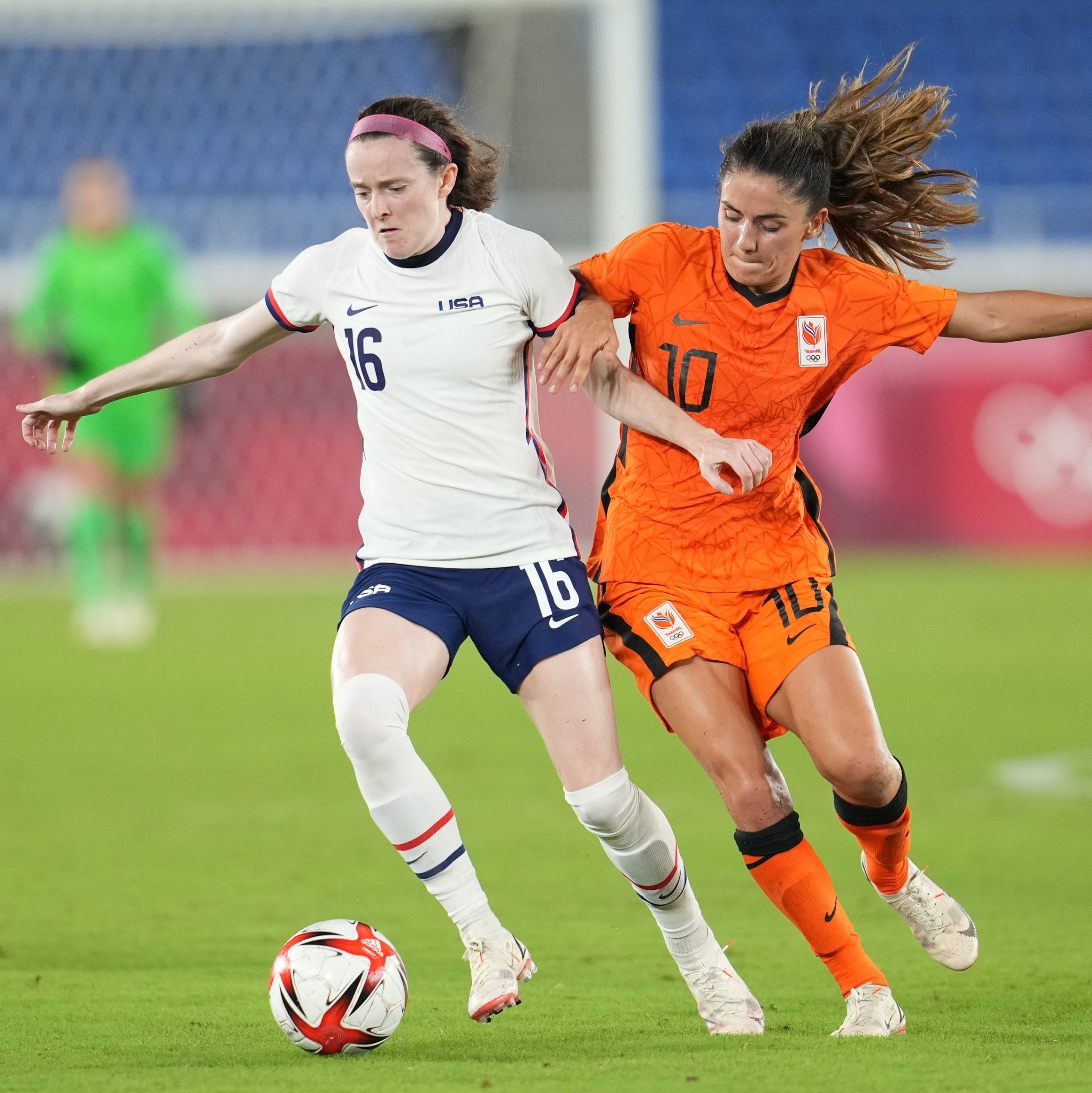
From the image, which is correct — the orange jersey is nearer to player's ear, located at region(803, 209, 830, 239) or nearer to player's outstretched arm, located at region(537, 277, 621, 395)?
player's ear, located at region(803, 209, 830, 239)

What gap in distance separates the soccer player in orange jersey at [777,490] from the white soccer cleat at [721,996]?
197 millimetres

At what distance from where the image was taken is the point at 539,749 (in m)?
8.41

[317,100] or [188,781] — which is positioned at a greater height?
[317,100]

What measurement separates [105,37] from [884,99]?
14.5 m

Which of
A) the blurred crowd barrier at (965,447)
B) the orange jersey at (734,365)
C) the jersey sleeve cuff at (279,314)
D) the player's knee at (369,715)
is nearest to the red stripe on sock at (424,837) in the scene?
the player's knee at (369,715)

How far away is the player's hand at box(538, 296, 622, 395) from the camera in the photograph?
13.1ft

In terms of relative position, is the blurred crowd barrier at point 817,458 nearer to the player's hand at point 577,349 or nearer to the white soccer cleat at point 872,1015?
the player's hand at point 577,349

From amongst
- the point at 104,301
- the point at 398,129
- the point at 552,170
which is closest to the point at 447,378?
the point at 398,129

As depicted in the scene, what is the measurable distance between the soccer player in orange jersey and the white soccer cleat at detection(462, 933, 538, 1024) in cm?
57

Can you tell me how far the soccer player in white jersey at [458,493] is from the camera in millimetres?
3963

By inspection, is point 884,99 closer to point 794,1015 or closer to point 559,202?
point 794,1015

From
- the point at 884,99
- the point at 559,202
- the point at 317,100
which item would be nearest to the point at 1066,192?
the point at 559,202

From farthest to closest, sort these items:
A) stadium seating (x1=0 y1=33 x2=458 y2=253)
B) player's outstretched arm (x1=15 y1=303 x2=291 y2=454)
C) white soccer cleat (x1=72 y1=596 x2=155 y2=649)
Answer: stadium seating (x1=0 y1=33 x2=458 y2=253), white soccer cleat (x1=72 y1=596 x2=155 y2=649), player's outstretched arm (x1=15 y1=303 x2=291 y2=454)

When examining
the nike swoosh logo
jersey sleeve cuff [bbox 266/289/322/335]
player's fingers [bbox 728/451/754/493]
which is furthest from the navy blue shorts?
jersey sleeve cuff [bbox 266/289/322/335]
